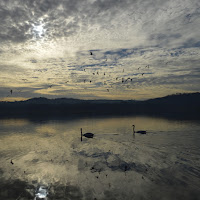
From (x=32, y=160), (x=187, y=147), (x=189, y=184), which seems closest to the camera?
(x=189, y=184)

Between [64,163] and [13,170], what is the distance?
11.2m

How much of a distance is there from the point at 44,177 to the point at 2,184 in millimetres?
7274

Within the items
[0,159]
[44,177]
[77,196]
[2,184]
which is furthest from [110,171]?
[0,159]

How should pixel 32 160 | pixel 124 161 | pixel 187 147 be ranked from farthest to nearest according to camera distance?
pixel 187 147 → pixel 32 160 → pixel 124 161

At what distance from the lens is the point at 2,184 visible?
29.8 metres

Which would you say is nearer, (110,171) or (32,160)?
(110,171)

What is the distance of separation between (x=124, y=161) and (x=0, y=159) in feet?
109

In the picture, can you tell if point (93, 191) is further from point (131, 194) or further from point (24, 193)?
point (24, 193)

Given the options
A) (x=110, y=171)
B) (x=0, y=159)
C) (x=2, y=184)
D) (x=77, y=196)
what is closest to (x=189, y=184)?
(x=110, y=171)

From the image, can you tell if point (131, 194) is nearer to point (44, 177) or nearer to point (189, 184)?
point (189, 184)

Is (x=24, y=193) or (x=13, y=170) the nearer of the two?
(x=24, y=193)

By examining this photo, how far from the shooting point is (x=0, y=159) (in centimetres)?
4425

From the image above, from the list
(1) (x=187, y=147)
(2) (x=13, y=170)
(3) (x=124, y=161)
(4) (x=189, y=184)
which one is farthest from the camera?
(1) (x=187, y=147)

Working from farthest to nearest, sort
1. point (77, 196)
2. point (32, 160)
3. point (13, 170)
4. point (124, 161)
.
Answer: point (32, 160)
point (124, 161)
point (13, 170)
point (77, 196)
